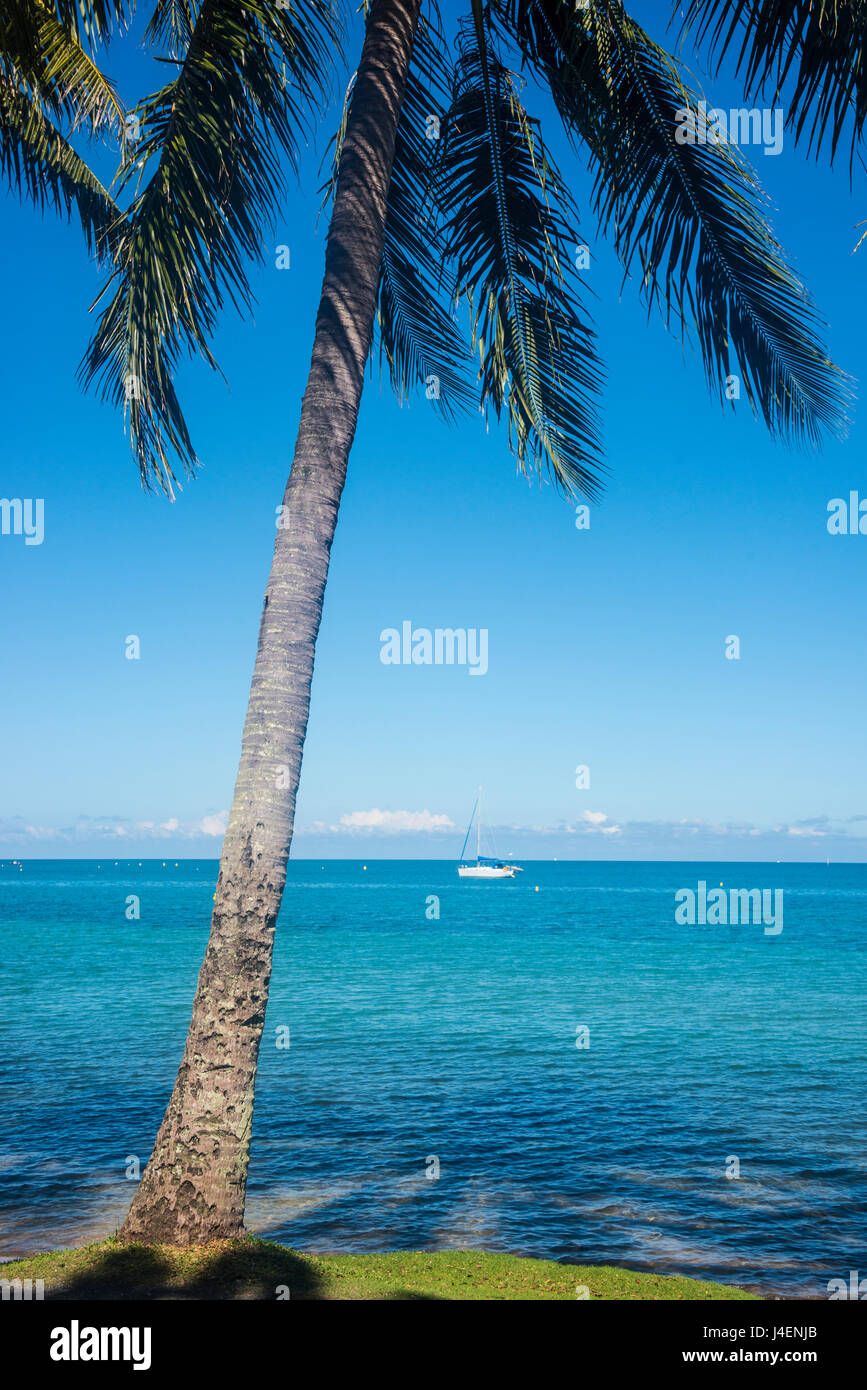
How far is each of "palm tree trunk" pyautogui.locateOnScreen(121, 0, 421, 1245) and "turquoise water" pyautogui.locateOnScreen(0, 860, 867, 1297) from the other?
19.8ft

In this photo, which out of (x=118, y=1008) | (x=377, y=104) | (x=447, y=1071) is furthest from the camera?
(x=118, y=1008)

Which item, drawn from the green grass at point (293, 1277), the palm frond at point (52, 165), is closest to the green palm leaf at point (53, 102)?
the palm frond at point (52, 165)

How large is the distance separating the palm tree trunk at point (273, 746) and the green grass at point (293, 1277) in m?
0.24

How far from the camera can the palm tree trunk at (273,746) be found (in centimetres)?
692

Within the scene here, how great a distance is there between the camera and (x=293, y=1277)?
6641mm

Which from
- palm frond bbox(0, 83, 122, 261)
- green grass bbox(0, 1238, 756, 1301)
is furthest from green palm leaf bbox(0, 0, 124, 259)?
green grass bbox(0, 1238, 756, 1301)

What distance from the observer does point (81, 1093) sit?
21281 mm

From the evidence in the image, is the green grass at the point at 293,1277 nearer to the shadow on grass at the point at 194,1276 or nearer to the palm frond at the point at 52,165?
the shadow on grass at the point at 194,1276

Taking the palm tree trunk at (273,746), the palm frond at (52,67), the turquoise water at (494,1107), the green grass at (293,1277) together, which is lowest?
the turquoise water at (494,1107)

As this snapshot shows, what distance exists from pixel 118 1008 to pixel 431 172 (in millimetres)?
31512

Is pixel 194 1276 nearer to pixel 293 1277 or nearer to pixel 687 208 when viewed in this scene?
pixel 293 1277

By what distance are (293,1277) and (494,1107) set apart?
14705mm
